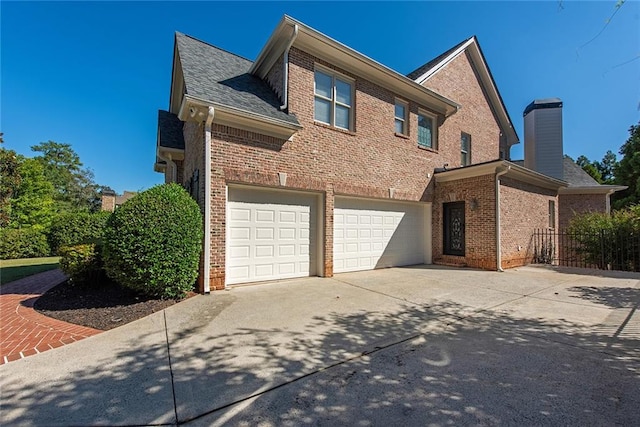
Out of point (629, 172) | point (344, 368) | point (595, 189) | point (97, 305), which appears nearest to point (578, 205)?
point (595, 189)

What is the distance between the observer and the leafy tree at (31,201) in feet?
66.4

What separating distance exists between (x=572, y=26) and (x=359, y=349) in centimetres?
605

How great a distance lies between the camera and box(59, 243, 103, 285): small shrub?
605 centimetres

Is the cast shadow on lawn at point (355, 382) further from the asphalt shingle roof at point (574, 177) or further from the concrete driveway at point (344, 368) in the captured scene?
the asphalt shingle roof at point (574, 177)

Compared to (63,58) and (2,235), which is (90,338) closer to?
(63,58)

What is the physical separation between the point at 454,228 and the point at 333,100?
6.66 metres

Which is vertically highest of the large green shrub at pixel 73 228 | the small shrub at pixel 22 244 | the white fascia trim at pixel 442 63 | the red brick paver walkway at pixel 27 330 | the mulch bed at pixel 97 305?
the white fascia trim at pixel 442 63

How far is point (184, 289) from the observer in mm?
5602

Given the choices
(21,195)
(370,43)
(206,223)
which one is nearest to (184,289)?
(206,223)

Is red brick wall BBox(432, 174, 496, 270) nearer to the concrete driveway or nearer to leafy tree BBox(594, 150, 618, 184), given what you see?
the concrete driveway

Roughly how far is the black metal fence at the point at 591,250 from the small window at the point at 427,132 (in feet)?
18.5

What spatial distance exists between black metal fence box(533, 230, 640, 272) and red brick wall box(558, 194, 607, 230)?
9.75 ft

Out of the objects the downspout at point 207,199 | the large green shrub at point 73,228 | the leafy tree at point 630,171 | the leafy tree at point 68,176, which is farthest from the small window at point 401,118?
the leafy tree at point 68,176

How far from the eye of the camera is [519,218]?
10.3 meters
